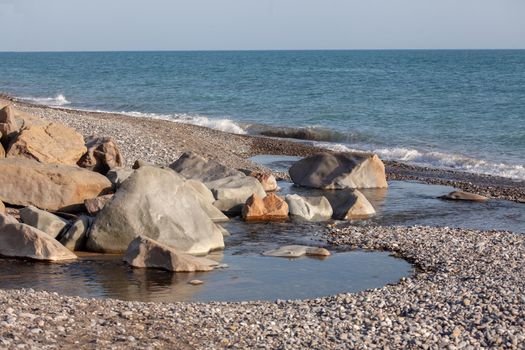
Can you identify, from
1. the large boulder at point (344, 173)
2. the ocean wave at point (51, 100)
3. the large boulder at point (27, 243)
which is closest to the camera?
the large boulder at point (27, 243)

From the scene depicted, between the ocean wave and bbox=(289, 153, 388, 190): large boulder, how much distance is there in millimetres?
34003

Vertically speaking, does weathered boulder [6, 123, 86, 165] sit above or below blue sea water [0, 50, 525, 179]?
above

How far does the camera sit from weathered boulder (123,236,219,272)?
50.8 ft

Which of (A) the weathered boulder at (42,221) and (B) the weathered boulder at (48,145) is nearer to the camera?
(A) the weathered boulder at (42,221)

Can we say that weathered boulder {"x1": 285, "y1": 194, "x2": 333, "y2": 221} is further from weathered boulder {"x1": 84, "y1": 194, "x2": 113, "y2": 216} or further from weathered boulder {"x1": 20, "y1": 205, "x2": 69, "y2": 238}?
weathered boulder {"x1": 20, "y1": 205, "x2": 69, "y2": 238}

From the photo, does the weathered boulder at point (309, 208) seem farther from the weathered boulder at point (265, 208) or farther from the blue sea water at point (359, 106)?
the blue sea water at point (359, 106)

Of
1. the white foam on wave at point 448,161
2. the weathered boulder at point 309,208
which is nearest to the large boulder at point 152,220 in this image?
the weathered boulder at point 309,208

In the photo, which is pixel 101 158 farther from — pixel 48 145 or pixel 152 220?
pixel 152 220

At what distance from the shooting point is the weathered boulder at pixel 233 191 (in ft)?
69.7

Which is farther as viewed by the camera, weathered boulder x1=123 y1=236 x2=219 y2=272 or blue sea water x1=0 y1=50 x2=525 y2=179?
blue sea water x1=0 y1=50 x2=525 y2=179

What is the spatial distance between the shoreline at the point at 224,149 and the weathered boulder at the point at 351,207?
5.20 m

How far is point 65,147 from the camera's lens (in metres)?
21.2

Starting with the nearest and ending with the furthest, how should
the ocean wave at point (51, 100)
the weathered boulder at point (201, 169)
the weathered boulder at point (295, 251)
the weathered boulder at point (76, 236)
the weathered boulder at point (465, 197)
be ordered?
the weathered boulder at point (76, 236) → the weathered boulder at point (295, 251) → the weathered boulder at point (201, 169) → the weathered boulder at point (465, 197) → the ocean wave at point (51, 100)

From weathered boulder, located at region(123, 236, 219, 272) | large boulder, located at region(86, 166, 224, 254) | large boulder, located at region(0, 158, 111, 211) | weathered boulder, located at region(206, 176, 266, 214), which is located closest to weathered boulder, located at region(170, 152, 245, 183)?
weathered boulder, located at region(206, 176, 266, 214)
